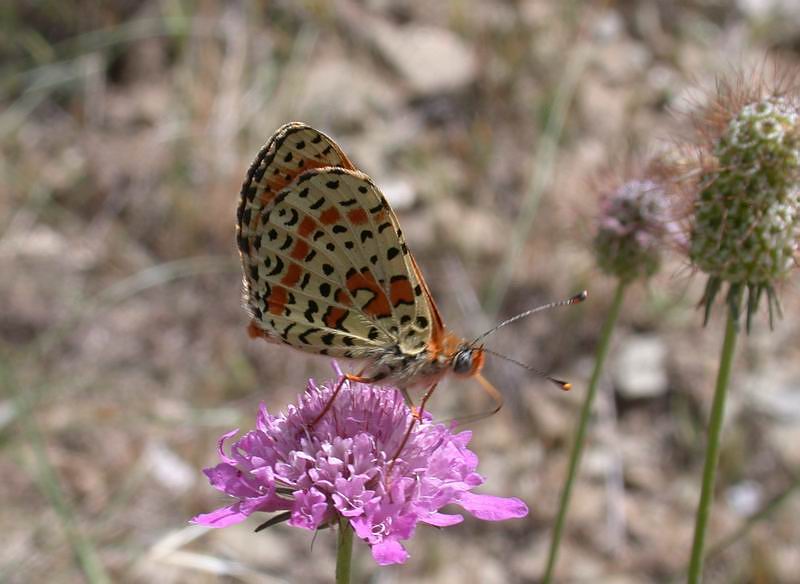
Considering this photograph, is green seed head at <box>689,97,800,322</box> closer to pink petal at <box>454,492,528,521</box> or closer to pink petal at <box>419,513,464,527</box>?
pink petal at <box>454,492,528,521</box>

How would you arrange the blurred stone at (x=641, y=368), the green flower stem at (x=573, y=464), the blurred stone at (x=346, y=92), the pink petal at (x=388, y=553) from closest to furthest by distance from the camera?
the pink petal at (x=388, y=553), the green flower stem at (x=573, y=464), the blurred stone at (x=641, y=368), the blurred stone at (x=346, y=92)

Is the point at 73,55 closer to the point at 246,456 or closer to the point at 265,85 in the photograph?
the point at 265,85

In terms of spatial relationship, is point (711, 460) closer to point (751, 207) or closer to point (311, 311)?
point (751, 207)

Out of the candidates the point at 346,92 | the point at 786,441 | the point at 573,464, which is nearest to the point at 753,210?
the point at 573,464

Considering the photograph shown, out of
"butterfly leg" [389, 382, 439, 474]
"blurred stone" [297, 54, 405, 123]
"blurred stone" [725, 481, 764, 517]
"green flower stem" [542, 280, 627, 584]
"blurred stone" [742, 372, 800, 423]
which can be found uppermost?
"blurred stone" [297, 54, 405, 123]

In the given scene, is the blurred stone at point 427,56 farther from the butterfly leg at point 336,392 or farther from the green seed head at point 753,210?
the butterfly leg at point 336,392

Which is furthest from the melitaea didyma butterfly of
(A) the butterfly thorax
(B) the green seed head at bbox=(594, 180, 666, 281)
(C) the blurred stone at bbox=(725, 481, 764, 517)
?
(C) the blurred stone at bbox=(725, 481, 764, 517)

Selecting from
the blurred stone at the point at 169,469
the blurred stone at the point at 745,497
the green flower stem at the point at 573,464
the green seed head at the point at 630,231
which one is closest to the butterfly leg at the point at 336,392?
the green flower stem at the point at 573,464
